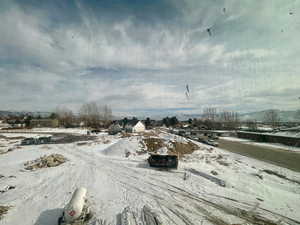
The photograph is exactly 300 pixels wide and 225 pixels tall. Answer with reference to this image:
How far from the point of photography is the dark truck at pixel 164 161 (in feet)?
50.2

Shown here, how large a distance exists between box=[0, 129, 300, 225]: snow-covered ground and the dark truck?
0.83m

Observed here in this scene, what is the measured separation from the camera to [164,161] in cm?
1557

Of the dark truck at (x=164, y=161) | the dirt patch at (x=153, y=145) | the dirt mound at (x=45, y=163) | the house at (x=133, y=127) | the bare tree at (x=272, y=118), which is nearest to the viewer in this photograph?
the dark truck at (x=164, y=161)

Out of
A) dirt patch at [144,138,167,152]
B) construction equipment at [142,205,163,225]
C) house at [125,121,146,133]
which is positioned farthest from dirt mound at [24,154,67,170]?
house at [125,121,146,133]

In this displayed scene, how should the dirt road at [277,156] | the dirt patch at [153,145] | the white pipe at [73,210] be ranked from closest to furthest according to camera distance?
1. the white pipe at [73,210]
2. the dirt road at [277,156]
3. the dirt patch at [153,145]

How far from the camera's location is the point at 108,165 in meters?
16.5

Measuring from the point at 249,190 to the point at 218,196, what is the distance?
129 inches

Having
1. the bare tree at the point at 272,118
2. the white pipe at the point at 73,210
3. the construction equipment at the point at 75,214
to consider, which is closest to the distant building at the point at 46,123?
the construction equipment at the point at 75,214

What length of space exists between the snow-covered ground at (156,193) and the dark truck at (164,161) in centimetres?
83

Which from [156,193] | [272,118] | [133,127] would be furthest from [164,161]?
[272,118]

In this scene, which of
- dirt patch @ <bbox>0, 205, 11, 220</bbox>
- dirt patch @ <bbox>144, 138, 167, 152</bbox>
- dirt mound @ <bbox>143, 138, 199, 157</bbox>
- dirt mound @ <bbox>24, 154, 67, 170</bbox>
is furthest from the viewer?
dirt patch @ <bbox>144, 138, 167, 152</bbox>

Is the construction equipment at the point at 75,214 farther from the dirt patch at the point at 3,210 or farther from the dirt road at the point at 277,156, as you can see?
the dirt road at the point at 277,156

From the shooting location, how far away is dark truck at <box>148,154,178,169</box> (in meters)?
15.3

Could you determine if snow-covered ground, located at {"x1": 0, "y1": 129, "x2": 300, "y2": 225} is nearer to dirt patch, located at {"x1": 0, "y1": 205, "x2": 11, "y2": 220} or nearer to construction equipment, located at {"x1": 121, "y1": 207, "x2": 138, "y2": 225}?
dirt patch, located at {"x1": 0, "y1": 205, "x2": 11, "y2": 220}
